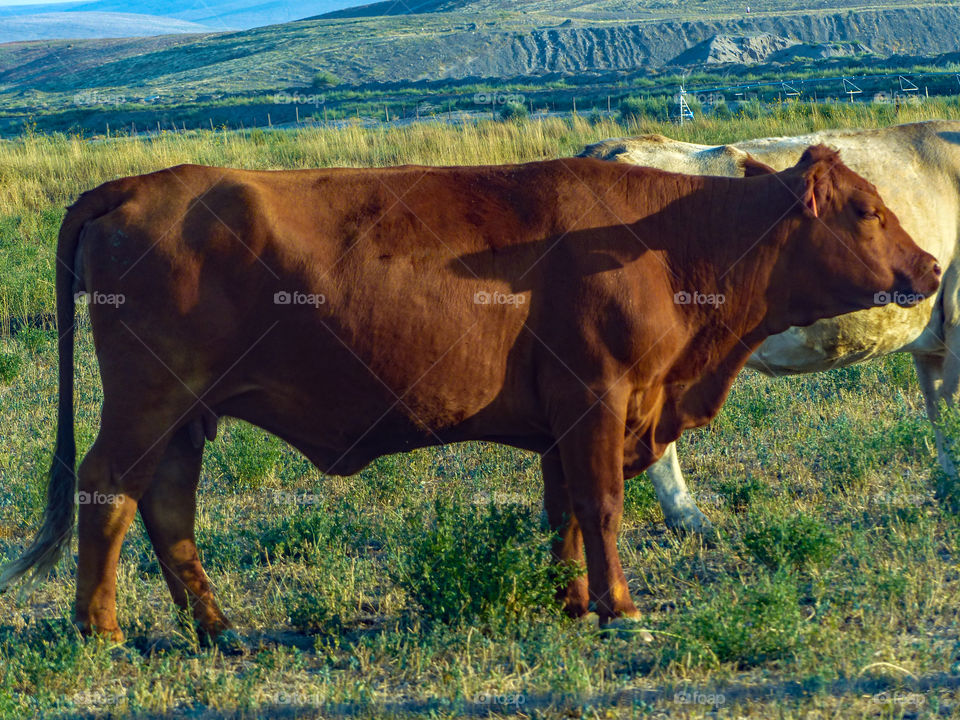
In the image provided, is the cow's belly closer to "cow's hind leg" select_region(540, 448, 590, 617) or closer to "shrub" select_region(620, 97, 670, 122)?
"cow's hind leg" select_region(540, 448, 590, 617)

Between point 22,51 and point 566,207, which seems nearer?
point 566,207

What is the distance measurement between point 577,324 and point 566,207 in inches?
21.6

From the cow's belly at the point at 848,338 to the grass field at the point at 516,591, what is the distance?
1.91 feet

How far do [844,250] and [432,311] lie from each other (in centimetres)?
187

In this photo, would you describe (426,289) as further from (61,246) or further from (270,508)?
(270,508)

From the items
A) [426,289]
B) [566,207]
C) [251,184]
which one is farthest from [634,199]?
[251,184]

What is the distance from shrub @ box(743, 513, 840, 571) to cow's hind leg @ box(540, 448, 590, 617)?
885 millimetres

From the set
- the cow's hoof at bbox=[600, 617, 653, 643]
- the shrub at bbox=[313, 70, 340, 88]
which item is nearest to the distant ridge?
the shrub at bbox=[313, 70, 340, 88]

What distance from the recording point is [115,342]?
→ 14.5 ft

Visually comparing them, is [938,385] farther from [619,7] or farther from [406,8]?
[406,8]

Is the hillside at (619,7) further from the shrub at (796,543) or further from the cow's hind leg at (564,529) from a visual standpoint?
the cow's hind leg at (564,529)

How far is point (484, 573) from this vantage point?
469cm

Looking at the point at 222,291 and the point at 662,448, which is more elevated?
the point at 222,291

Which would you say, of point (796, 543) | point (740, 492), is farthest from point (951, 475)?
point (796, 543)
